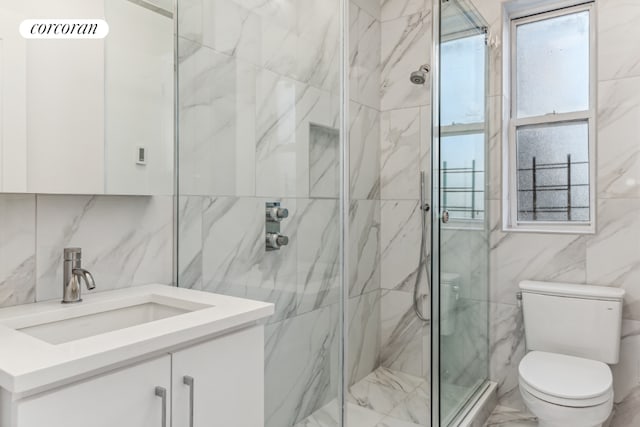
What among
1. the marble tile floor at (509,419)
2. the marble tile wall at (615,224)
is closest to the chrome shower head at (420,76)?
the marble tile wall at (615,224)

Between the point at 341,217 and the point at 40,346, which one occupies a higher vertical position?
the point at 341,217

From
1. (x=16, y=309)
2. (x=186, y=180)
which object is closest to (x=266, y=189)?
(x=186, y=180)

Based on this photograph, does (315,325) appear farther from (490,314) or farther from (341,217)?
(490,314)

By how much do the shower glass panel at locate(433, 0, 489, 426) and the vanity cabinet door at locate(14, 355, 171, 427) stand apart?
125cm

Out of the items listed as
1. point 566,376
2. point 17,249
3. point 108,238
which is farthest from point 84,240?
point 566,376

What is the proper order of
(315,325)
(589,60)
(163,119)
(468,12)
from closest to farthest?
(163,119) → (315,325) → (468,12) → (589,60)

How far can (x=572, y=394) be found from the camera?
176cm

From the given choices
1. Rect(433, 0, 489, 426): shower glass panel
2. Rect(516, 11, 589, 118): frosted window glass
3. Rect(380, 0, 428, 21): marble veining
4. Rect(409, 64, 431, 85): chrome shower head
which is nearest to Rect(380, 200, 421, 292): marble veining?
Rect(433, 0, 489, 426): shower glass panel

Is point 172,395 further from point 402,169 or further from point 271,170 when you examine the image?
point 402,169

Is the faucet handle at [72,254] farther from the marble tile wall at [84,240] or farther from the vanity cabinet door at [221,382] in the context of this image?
the vanity cabinet door at [221,382]

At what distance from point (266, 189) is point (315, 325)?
1.93 ft

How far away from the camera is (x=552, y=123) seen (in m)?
2.55

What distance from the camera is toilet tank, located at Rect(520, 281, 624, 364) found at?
6.93ft

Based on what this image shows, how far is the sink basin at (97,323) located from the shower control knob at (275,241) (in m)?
0.46
